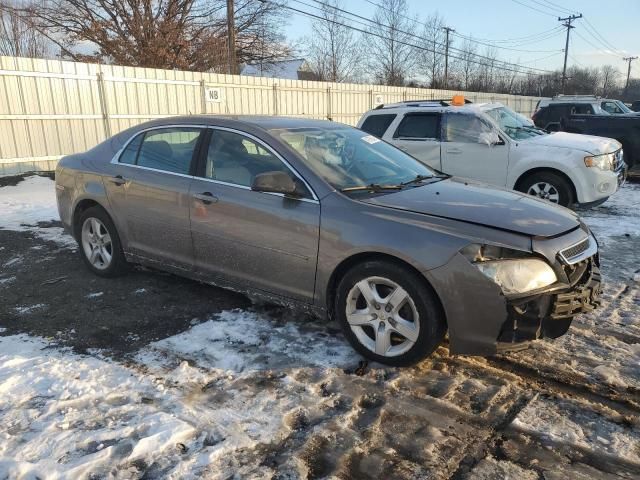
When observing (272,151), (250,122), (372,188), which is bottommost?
(372,188)

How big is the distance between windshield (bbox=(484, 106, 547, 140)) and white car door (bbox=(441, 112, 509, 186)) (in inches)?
12.3

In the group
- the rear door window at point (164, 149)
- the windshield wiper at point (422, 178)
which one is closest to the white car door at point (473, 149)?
the windshield wiper at point (422, 178)

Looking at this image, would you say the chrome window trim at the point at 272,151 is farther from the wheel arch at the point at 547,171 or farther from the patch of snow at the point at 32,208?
the wheel arch at the point at 547,171

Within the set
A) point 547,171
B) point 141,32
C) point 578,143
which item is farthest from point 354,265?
point 141,32

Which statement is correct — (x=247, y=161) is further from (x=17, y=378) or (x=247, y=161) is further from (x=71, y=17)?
(x=71, y=17)

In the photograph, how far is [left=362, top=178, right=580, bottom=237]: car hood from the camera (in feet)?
10.6

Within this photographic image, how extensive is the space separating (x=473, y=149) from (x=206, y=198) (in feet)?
17.2

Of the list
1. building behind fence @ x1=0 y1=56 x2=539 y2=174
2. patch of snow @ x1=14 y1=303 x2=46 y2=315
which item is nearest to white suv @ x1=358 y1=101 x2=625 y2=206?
patch of snow @ x1=14 y1=303 x2=46 y2=315

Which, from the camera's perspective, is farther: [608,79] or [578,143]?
[608,79]

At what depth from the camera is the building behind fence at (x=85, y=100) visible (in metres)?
11.3

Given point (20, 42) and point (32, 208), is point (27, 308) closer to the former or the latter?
point (32, 208)

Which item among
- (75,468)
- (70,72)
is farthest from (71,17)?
(75,468)

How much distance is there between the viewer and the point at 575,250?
10.8 ft

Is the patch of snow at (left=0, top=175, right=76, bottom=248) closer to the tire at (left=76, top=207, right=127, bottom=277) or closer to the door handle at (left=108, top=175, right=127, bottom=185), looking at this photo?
the tire at (left=76, top=207, right=127, bottom=277)
